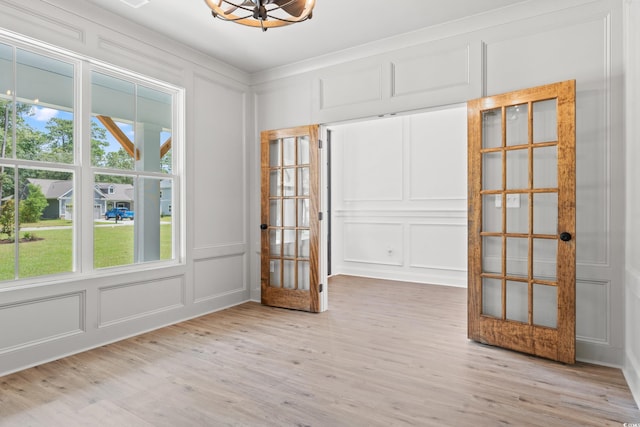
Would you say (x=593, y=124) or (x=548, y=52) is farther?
(x=548, y=52)

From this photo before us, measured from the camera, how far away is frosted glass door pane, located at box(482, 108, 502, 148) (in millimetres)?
3346

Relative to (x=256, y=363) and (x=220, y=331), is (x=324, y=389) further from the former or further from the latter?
(x=220, y=331)

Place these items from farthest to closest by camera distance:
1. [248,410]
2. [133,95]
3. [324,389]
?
[133,95] → [324,389] → [248,410]

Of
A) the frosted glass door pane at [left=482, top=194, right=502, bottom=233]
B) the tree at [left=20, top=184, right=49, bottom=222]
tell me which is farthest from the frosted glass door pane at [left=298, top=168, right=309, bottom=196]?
the tree at [left=20, top=184, right=49, bottom=222]

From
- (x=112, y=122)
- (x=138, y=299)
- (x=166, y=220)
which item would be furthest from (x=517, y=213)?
(x=112, y=122)

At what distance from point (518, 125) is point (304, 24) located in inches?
85.4

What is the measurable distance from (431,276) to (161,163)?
431cm

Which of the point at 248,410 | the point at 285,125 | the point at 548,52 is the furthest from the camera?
the point at 285,125

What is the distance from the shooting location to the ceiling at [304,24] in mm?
3322

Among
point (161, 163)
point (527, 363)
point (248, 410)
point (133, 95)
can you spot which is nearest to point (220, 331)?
point (248, 410)

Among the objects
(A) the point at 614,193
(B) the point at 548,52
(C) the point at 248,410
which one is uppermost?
(B) the point at 548,52

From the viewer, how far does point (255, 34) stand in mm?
3850

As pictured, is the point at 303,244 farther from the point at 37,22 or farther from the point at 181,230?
the point at 37,22

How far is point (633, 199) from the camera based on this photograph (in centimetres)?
267
